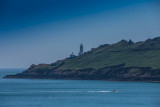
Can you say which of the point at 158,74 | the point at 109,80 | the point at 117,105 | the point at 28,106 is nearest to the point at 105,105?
the point at 117,105

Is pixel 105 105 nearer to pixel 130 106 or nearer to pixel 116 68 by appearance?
pixel 130 106

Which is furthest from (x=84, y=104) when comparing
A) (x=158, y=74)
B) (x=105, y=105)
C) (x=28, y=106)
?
(x=158, y=74)

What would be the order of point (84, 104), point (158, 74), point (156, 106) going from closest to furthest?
1. point (156, 106)
2. point (84, 104)
3. point (158, 74)

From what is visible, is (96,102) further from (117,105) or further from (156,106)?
(156,106)

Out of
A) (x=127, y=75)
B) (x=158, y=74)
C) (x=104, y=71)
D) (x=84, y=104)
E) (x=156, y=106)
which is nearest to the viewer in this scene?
(x=156, y=106)

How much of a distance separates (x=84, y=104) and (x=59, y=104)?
4346 mm

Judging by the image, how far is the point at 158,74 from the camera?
174 metres

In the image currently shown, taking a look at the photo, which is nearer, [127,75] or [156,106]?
[156,106]

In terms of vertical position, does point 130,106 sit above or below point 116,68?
below

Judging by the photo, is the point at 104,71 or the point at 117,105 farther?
the point at 104,71

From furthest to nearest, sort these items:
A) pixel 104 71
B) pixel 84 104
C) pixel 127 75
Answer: pixel 104 71, pixel 127 75, pixel 84 104

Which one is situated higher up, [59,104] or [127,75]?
[127,75]

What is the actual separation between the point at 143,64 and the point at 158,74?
19865mm

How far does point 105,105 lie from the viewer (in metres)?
79.8
